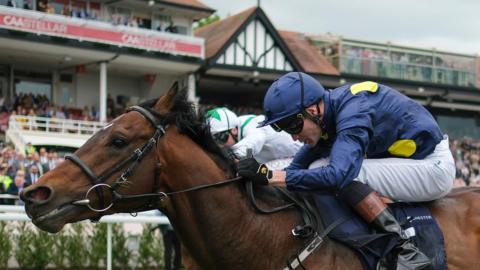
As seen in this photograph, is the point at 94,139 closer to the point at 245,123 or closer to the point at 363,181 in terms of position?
the point at 363,181

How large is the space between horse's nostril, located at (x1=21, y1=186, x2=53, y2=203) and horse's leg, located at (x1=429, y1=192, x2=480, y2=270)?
6.83 ft

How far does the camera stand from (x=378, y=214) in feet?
11.1

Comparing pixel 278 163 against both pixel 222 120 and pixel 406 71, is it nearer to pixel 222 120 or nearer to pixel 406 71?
pixel 222 120

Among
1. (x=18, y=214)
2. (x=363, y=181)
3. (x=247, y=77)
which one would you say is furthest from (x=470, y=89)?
(x=363, y=181)

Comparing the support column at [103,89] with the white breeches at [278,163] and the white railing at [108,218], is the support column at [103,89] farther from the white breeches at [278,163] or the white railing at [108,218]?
the white breeches at [278,163]

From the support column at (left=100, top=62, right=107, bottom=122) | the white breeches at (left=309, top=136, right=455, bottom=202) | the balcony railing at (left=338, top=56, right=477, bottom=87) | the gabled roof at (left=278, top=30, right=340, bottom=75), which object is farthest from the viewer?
the balcony railing at (left=338, top=56, right=477, bottom=87)

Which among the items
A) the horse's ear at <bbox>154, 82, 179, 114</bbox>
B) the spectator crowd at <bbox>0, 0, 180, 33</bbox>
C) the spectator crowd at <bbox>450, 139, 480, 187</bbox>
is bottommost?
the spectator crowd at <bbox>450, 139, 480, 187</bbox>

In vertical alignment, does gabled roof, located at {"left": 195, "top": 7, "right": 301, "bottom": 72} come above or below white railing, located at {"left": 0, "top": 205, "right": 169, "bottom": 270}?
above

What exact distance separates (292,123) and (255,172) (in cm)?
31

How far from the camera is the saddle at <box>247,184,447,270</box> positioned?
3.32 m

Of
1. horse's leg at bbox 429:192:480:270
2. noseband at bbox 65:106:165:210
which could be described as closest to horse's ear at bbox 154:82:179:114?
noseband at bbox 65:106:165:210

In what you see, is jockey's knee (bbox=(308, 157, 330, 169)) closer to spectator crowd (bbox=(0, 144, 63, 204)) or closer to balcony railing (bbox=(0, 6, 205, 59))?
spectator crowd (bbox=(0, 144, 63, 204))

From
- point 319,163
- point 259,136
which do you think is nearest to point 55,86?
point 259,136

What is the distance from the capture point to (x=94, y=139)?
314 cm
